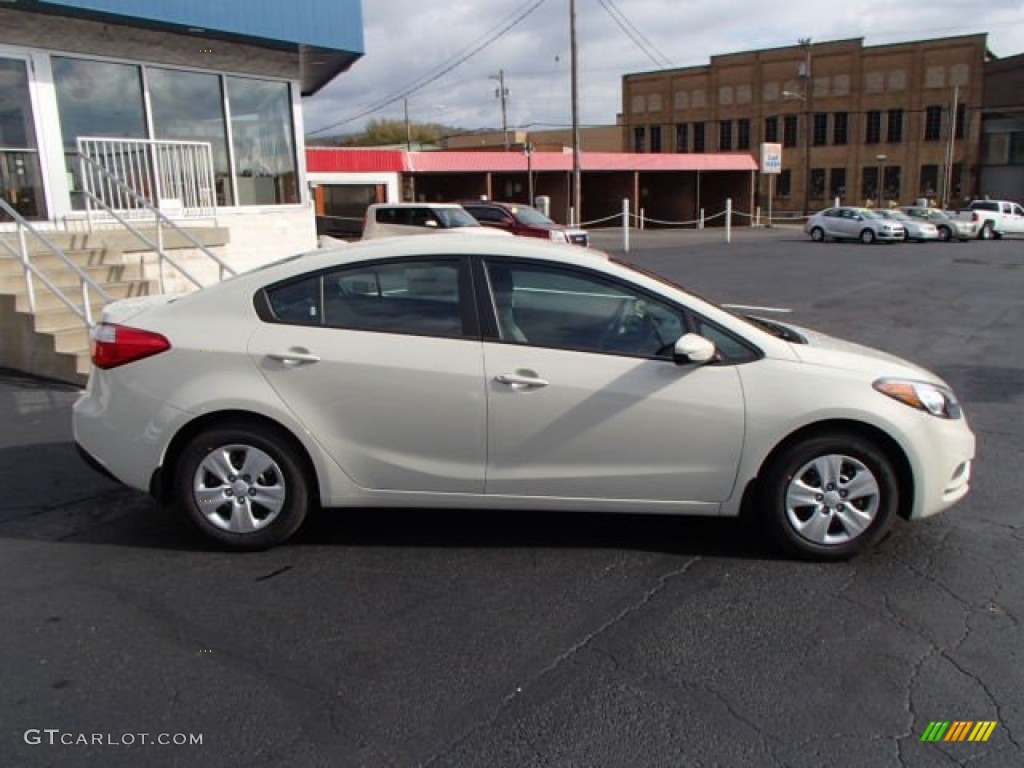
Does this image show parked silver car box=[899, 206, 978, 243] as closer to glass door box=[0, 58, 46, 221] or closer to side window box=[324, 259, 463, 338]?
glass door box=[0, 58, 46, 221]

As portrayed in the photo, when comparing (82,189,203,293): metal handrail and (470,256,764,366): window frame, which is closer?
(470,256,764,366): window frame

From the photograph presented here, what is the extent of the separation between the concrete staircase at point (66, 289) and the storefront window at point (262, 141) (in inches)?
83.2

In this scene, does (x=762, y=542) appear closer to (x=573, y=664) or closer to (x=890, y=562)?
(x=890, y=562)

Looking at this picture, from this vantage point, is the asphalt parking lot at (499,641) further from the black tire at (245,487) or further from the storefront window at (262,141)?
the storefront window at (262,141)

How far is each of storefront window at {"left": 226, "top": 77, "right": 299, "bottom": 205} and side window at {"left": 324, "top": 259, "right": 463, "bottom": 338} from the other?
941 centimetres

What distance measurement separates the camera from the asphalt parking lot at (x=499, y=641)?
9.12 feet

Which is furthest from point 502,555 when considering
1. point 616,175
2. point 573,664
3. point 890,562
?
point 616,175

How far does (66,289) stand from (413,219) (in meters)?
13.3

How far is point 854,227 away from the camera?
105ft

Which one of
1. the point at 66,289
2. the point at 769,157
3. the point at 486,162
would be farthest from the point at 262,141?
the point at 769,157

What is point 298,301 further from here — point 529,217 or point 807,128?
point 807,128

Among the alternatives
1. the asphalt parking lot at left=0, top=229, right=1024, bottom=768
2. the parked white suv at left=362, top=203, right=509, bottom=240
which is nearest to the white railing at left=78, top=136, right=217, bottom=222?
the asphalt parking lot at left=0, top=229, right=1024, bottom=768

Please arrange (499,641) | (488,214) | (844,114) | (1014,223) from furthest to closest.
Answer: (844,114) < (1014,223) < (488,214) < (499,641)

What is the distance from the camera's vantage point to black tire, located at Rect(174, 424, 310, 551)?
13.5ft
